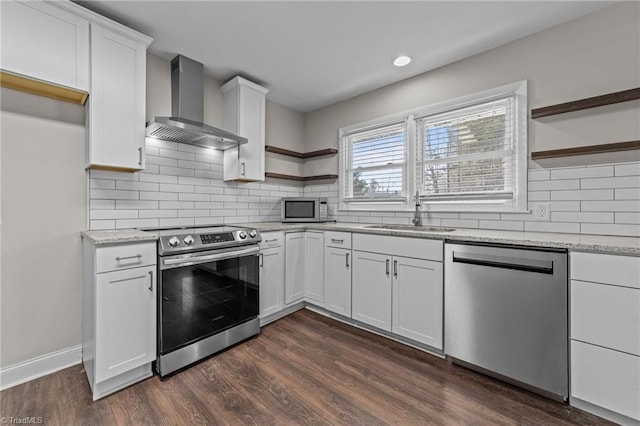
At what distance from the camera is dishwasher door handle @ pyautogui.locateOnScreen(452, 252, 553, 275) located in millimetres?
1610

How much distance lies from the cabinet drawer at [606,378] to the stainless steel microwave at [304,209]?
7.96ft

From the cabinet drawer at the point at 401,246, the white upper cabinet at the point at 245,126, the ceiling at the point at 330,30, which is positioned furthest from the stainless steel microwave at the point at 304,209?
the ceiling at the point at 330,30

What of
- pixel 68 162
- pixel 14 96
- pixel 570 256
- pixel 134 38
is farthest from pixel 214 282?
pixel 570 256

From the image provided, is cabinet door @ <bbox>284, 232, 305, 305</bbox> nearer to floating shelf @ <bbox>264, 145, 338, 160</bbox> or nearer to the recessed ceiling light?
floating shelf @ <bbox>264, 145, 338, 160</bbox>

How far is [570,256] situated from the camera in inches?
60.7

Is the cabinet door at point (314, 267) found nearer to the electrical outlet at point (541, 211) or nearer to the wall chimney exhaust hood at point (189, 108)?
the wall chimney exhaust hood at point (189, 108)

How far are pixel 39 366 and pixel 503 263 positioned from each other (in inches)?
128

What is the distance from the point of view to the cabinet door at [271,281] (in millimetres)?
2609

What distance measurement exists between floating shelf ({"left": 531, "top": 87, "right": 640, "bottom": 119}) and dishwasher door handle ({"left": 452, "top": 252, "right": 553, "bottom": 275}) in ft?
4.00

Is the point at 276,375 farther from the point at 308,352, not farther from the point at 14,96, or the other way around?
the point at 14,96

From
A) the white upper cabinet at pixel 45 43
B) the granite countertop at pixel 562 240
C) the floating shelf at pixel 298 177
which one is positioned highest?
the white upper cabinet at pixel 45 43

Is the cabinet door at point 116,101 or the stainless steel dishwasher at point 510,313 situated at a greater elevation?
the cabinet door at point 116,101

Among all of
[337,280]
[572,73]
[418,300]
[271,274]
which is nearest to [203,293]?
[271,274]

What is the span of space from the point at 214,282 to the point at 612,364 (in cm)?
253
